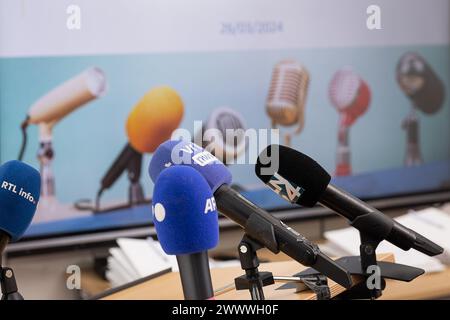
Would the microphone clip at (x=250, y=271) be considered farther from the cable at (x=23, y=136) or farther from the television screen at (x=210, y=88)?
the cable at (x=23, y=136)

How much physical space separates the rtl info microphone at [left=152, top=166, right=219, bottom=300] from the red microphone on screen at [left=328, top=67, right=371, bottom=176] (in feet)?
5.09

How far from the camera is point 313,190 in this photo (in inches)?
43.4

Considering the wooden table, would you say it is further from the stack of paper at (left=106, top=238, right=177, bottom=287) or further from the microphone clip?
the stack of paper at (left=106, top=238, right=177, bottom=287)

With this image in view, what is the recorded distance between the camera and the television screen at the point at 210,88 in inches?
84.3

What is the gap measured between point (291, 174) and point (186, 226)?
24 centimetres

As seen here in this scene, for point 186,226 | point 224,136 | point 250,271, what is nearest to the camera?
point 186,226

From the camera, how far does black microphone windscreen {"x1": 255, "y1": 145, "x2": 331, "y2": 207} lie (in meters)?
1.08

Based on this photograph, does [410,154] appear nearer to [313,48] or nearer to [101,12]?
[313,48]

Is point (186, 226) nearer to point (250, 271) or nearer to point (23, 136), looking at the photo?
point (250, 271)

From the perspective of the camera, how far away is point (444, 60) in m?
2.60

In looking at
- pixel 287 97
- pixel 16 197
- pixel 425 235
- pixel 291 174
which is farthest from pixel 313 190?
pixel 287 97

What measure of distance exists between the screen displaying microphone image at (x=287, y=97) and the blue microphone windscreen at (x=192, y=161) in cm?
114

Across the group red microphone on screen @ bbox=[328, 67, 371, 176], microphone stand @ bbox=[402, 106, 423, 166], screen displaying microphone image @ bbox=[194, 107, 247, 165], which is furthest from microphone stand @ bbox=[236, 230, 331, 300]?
microphone stand @ bbox=[402, 106, 423, 166]

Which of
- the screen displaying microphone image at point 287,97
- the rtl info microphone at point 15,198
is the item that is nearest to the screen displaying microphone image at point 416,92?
the screen displaying microphone image at point 287,97
